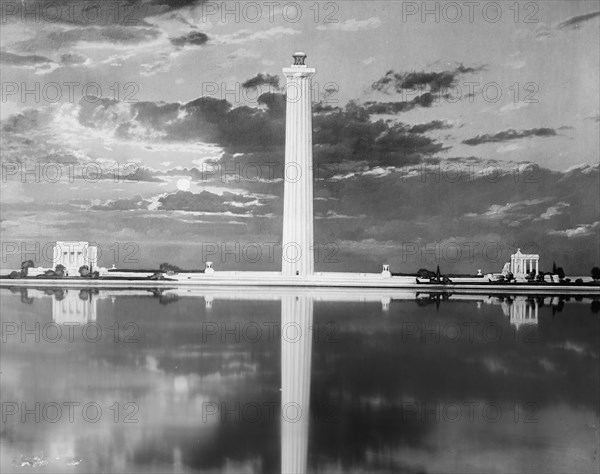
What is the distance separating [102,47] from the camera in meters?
12.1

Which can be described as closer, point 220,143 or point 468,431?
point 468,431

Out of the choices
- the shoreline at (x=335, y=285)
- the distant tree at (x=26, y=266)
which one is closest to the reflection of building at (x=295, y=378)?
the shoreline at (x=335, y=285)

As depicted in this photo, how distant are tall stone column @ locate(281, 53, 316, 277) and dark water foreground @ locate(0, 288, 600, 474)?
55 centimetres

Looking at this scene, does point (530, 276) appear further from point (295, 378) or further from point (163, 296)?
point (163, 296)

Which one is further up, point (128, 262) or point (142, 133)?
point (142, 133)

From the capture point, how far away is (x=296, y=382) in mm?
8992

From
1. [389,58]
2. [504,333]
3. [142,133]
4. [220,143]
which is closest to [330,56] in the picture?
[389,58]

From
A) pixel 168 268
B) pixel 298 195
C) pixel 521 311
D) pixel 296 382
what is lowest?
pixel 296 382

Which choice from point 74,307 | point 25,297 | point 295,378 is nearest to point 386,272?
point 295,378

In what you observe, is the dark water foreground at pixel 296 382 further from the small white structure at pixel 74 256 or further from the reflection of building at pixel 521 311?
the small white structure at pixel 74 256

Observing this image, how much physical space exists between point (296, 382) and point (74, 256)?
4.96 meters

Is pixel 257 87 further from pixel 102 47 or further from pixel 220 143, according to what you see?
pixel 102 47

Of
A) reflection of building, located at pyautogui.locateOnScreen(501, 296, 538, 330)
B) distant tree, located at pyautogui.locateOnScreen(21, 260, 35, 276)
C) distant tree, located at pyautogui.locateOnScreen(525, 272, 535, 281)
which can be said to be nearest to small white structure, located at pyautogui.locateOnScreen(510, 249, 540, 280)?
distant tree, located at pyautogui.locateOnScreen(525, 272, 535, 281)

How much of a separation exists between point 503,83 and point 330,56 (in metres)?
2.57
